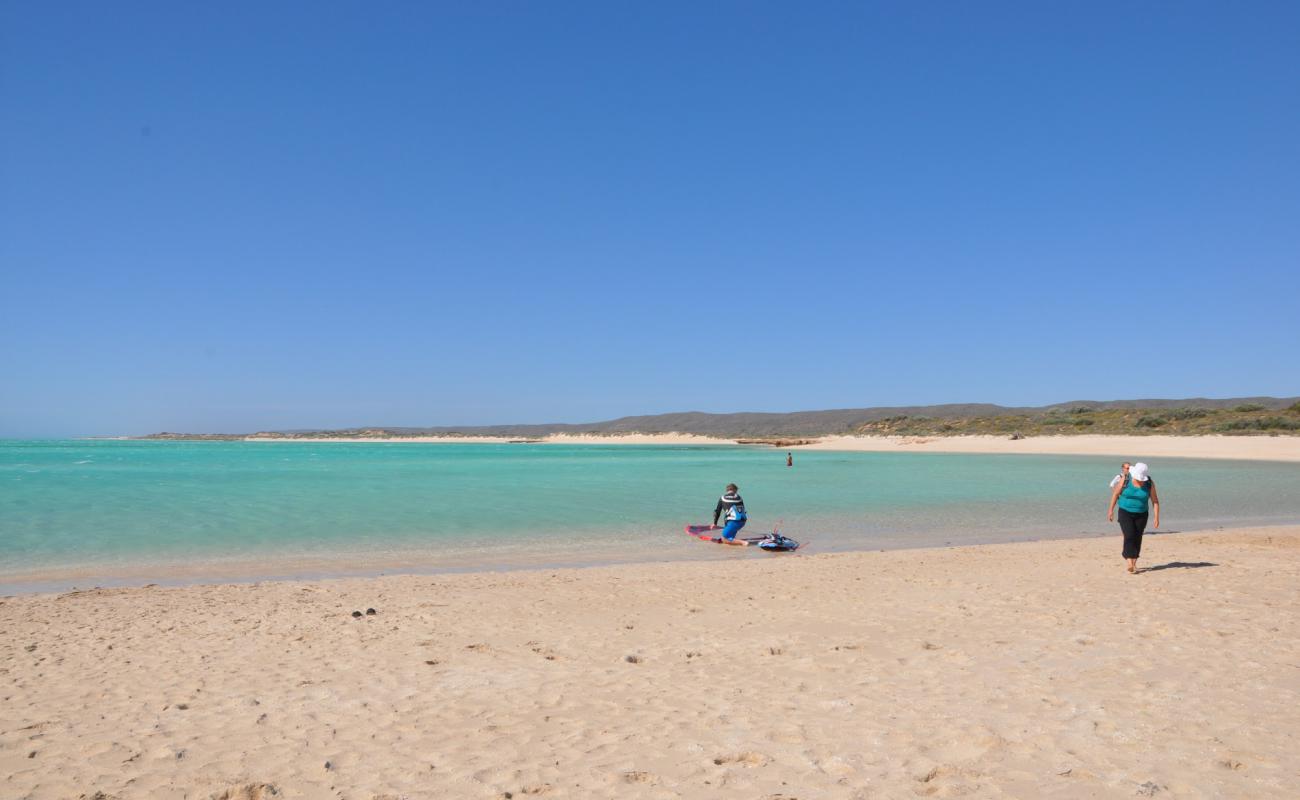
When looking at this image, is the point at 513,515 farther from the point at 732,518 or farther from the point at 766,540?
the point at 766,540

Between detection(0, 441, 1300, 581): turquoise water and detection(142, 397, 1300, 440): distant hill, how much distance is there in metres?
33.1

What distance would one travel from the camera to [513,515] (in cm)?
1959

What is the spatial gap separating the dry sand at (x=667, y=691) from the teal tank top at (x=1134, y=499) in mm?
994

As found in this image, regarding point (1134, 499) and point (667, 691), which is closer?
point (667, 691)

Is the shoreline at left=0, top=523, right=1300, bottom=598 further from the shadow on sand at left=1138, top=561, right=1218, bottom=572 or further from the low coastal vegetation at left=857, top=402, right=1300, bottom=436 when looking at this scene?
the low coastal vegetation at left=857, top=402, right=1300, bottom=436

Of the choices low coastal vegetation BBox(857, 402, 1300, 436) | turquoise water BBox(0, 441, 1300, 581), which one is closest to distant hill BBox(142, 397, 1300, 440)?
low coastal vegetation BBox(857, 402, 1300, 436)

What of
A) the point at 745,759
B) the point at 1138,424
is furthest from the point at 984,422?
the point at 745,759

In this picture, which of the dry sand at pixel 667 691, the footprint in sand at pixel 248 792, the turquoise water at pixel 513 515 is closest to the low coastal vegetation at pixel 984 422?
the turquoise water at pixel 513 515

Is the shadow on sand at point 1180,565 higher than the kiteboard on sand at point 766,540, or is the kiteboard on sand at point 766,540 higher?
the shadow on sand at point 1180,565

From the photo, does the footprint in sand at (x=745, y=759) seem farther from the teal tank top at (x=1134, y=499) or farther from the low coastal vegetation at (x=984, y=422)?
the low coastal vegetation at (x=984, y=422)

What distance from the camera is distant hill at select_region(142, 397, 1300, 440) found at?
62.5 meters

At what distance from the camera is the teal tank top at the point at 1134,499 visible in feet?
35.1

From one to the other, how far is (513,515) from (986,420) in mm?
79888

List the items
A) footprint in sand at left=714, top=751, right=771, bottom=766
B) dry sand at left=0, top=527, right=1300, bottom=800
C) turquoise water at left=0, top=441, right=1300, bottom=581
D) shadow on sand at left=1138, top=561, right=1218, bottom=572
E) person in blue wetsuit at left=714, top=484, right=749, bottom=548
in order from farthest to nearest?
person in blue wetsuit at left=714, top=484, right=749, bottom=548, turquoise water at left=0, top=441, right=1300, bottom=581, shadow on sand at left=1138, top=561, right=1218, bottom=572, footprint in sand at left=714, top=751, right=771, bottom=766, dry sand at left=0, top=527, right=1300, bottom=800
